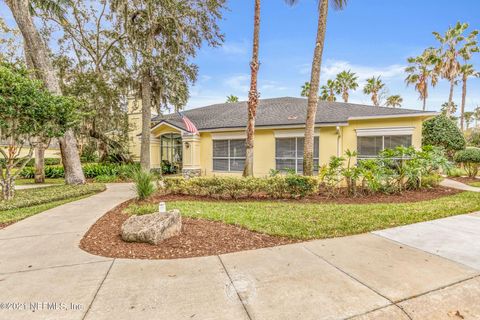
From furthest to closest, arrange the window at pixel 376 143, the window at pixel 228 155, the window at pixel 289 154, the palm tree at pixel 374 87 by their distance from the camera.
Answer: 1. the palm tree at pixel 374 87
2. the window at pixel 228 155
3. the window at pixel 289 154
4. the window at pixel 376 143

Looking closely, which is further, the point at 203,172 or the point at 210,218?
the point at 203,172

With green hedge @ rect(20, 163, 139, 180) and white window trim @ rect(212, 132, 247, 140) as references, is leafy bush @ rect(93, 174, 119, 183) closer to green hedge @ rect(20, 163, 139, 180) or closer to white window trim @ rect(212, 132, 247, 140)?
green hedge @ rect(20, 163, 139, 180)

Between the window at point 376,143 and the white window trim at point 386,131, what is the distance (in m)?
0.18

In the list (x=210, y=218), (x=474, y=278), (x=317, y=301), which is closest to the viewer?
(x=317, y=301)

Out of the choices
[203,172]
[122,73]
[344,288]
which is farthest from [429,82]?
[344,288]

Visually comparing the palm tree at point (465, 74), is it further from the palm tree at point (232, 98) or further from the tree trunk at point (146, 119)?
the tree trunk at point (146, 119)

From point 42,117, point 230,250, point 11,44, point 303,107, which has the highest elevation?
point 11,44

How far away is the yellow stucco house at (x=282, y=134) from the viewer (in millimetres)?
11234

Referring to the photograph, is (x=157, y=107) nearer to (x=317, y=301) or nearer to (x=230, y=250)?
(x=230, y=250)

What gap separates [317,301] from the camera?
2670 millimetres

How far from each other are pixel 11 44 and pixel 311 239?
74.4 feet

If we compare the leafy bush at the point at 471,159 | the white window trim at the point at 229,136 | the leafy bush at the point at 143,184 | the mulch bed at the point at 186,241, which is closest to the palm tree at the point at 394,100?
the leafy bush at the point at 471,159

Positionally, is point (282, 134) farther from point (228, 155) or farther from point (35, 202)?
point (35, 202)

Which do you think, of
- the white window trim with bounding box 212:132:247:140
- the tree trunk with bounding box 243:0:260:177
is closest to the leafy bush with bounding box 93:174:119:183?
the white window trim with bounding box 212:132:247:140
